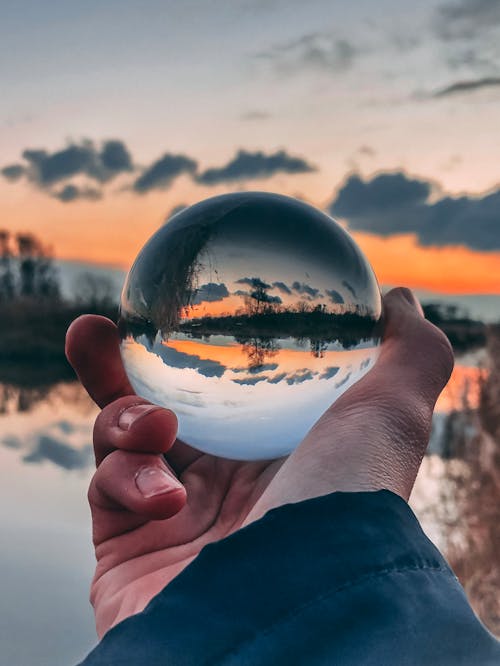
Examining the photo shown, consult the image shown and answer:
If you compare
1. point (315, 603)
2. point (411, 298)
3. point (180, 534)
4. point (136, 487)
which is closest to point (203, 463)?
point (180, 534)

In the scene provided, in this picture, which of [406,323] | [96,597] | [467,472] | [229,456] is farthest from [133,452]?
[467,472]

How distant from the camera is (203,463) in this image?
1.71 metres

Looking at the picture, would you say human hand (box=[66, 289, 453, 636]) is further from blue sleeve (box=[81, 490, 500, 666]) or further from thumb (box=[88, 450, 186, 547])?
blue sleeve (box=[81, 490, 500, 666])

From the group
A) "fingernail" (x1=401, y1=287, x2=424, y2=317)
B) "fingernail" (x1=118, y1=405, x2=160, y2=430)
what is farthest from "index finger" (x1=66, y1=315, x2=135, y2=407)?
"fingernail" (x1=401, y1=287, x2=424, y2=317)

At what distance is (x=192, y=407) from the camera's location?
1234 mm

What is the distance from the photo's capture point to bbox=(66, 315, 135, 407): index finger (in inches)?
62.6

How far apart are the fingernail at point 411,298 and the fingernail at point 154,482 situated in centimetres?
62

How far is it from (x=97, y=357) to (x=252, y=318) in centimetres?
63

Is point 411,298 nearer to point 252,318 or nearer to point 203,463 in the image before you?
point 252,318

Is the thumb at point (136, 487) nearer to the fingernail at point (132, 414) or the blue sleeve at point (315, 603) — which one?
the fingernail at point (132, 414)

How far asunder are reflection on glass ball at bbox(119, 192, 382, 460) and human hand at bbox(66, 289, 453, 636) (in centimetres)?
7

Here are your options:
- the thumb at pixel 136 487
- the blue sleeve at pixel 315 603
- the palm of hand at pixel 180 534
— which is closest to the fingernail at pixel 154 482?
the thumb at pixel 136 487

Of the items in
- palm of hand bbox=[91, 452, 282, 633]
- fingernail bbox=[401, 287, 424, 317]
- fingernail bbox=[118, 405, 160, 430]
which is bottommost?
palm of hand bbox=[91, 452, 282, 633]

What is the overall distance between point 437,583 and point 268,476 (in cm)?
66
